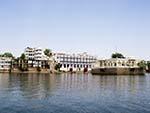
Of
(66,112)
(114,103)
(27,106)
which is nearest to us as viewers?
(66,112)

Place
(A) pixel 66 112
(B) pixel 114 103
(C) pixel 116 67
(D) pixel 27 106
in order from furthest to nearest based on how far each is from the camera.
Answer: (C) pixel 116 67
(B) pixel 114 103
(D) pixel 27 106
(A) pixel 66 112

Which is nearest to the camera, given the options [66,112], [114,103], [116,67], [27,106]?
[66,112]

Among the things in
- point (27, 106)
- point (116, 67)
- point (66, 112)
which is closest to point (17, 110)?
point (27, 106)

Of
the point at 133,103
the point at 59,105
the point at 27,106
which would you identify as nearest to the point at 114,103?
the point at 133,103

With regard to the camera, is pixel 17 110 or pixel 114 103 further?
pixel 114 103

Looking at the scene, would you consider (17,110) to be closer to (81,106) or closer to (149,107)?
(81,106)

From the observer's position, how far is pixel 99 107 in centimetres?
4334

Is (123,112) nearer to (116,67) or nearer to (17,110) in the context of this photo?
(17,110)

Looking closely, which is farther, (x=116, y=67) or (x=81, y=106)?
(x=116, y=67)

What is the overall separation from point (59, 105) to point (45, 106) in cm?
225

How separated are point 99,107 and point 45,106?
7.65 meters

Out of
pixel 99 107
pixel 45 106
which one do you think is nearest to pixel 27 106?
pixel 45 106

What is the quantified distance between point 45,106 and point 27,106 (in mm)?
2528

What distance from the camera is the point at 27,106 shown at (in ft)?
142
